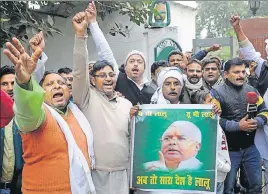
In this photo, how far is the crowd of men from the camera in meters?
2.91

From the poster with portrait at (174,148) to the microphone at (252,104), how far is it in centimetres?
58

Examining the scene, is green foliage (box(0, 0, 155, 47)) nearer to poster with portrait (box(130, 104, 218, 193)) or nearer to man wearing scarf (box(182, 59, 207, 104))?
man wearing scarf (box(182, 59, 207, 104))

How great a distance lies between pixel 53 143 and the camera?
305 centimetres

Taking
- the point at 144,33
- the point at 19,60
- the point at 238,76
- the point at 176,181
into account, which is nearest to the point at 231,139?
the point at 238,76

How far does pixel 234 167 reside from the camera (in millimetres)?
4656

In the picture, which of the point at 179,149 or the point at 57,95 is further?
the point at 179,149

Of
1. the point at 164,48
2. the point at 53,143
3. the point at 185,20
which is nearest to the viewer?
the point at 53,143

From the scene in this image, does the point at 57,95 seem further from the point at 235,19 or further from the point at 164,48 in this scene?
the point at 164,48

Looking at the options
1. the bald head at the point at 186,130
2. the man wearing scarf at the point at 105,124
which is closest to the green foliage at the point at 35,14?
the man wearing scarf at the point at 105,124

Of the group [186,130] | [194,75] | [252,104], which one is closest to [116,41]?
[194,75]

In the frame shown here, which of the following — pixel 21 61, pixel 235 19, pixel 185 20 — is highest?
pixel 185 20

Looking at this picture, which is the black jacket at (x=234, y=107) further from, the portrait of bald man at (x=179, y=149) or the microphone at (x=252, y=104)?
→ the portrait of bald man at (x=179, y=149)

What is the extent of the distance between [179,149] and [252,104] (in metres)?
0.94

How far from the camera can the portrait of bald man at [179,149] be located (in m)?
3.77
